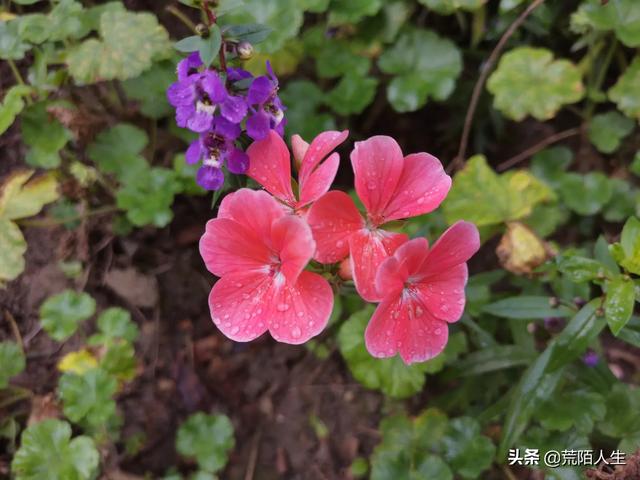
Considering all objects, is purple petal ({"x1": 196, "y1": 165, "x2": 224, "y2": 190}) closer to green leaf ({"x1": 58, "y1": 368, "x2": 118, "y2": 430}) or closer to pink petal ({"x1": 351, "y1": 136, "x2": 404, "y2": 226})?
pink petal ({"x1": 351, "y1": 136, "x2": 404, "y2": 226})

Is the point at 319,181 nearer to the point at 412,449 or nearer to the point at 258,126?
the point at 258,126

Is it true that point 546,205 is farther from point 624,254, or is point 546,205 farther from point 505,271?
point 624,254

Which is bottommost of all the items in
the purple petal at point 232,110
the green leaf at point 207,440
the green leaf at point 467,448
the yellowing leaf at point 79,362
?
the green leaf at point 207,440

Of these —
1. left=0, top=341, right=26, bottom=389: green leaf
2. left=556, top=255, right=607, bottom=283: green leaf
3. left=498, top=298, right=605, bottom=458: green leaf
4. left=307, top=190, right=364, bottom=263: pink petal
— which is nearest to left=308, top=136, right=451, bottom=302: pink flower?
left=307, top=190, right=364, bottom=263: pink petal

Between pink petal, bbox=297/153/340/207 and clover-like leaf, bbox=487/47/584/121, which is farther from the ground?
pink petal, bbox=297/153/340/207

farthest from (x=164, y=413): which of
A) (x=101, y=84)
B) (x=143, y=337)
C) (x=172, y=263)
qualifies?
(x=101, y=84)

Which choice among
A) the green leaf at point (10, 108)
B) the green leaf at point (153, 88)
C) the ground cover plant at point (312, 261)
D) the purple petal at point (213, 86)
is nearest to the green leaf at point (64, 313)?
the ground cover plant at point (312, 261)

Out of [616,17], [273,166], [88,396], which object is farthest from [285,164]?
[616,17]

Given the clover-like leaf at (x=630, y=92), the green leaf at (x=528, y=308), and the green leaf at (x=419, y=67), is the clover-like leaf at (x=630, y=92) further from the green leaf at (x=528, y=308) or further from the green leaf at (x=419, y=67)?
the green leaf at (x=528, y=308)
